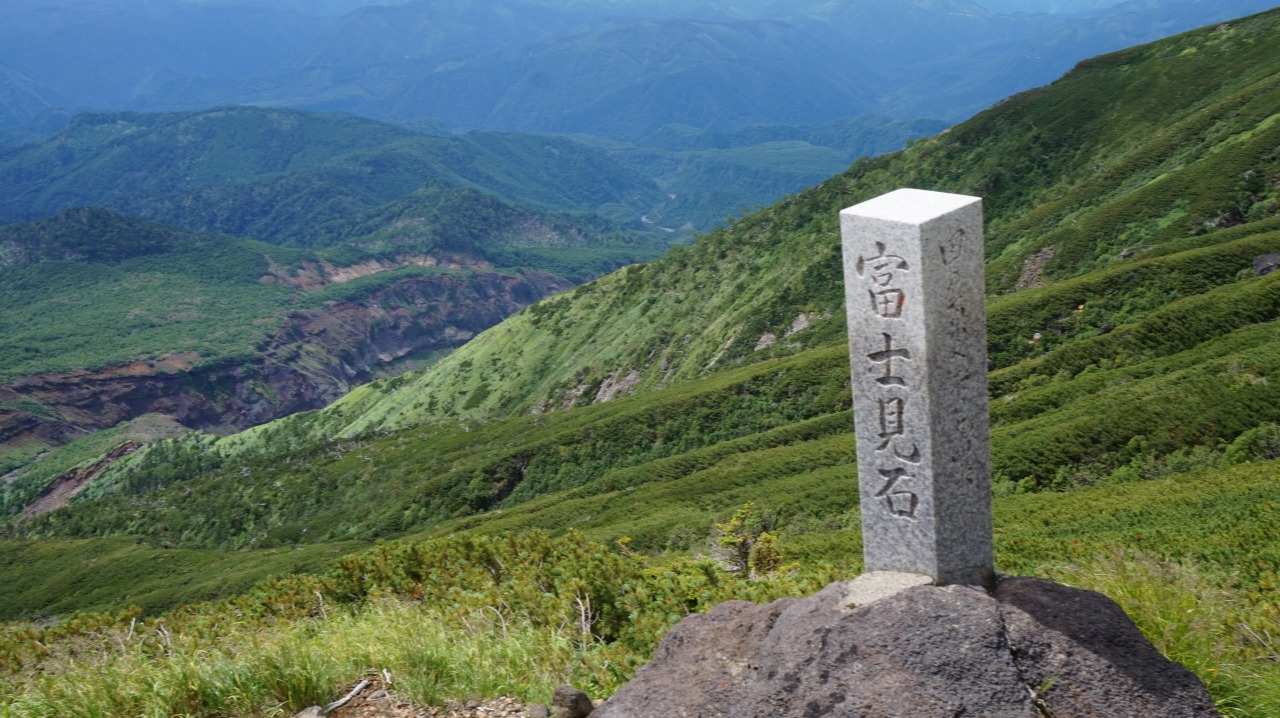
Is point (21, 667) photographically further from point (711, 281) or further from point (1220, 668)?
point (711, 281)

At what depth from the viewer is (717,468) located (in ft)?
201

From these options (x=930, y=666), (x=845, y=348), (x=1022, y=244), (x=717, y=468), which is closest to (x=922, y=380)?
(x=930, y=666)

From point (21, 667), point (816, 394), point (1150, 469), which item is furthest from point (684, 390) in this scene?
point (21, 667)

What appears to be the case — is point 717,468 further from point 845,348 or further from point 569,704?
point 569,704

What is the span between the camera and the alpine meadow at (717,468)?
40.5 ft

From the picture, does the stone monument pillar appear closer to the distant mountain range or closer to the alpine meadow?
the alpine meadow

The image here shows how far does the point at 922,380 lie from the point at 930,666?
9.82 ft

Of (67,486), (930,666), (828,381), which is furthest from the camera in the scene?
(67,486)

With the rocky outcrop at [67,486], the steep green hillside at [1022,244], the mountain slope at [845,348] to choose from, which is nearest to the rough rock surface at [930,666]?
the mountain slope at [845,348]

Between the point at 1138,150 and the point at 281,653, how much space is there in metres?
91.3

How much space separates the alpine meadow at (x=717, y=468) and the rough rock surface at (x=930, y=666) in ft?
3.46

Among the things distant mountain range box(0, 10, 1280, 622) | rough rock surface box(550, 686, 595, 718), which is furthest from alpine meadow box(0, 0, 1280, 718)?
rough rock surface box(550, 686, 595, 718)

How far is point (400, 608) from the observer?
14.2 meters

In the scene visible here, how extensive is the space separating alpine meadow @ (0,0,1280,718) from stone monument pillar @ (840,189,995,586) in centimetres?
205
